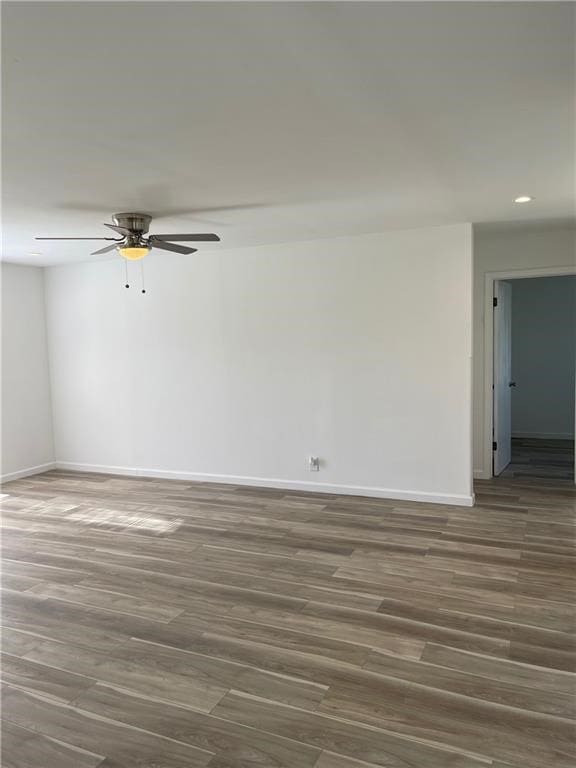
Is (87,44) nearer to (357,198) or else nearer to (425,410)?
(357,198)

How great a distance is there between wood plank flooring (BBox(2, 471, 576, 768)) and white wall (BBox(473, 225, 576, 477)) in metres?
1.22

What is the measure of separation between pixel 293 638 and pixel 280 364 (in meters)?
A: 3.22

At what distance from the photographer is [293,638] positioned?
9.46ft

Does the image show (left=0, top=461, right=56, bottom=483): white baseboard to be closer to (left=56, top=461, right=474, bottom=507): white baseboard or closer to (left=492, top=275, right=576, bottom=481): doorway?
(left=56, top=461, right=474, bottom=507): white baseboard

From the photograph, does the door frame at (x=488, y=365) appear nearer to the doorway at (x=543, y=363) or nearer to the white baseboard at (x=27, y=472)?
the doorway at (x=543, y=363)

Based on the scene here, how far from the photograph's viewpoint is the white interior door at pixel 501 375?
233 inches

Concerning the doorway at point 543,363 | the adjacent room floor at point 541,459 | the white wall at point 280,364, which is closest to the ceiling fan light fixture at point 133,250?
the white wall at point 280,364

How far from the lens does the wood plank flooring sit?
2.14 m

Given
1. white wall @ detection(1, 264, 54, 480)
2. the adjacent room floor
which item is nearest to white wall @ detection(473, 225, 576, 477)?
the adjacent room floor

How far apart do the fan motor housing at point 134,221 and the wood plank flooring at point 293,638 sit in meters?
2.53

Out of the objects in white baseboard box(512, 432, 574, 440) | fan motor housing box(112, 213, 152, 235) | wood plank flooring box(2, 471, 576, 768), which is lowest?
wood plank flooring box(2, 471, 576, 768)

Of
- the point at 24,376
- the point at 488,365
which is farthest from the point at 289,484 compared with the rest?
the point at 24,376

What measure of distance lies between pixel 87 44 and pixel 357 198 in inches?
93.8

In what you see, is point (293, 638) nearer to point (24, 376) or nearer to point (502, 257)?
point (502, 257)
